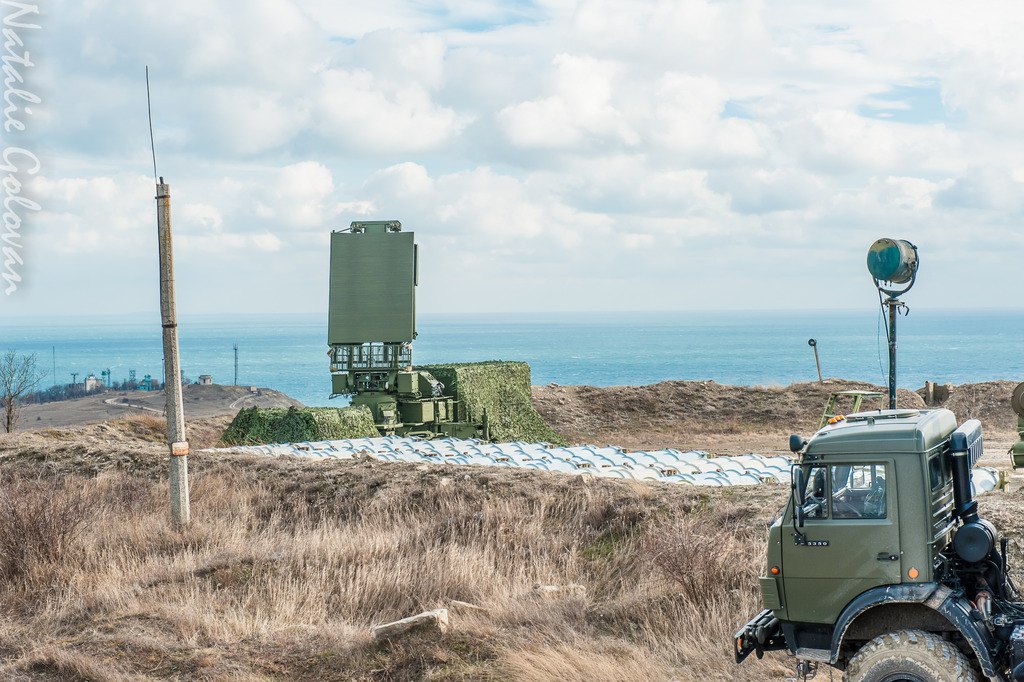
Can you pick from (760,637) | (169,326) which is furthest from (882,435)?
(169,326)

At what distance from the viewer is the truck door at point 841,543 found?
6.89 metres

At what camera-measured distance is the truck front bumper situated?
24.4 feet

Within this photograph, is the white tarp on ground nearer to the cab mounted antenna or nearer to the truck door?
the cab mounted antenna

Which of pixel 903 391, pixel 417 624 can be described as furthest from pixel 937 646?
pixel 903 391

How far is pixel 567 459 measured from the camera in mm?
19375

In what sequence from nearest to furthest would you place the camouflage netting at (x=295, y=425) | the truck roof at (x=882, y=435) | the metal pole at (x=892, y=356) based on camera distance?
the truck roof at (x=882, y=435)
the metal pole at (x=892, y=356)
the camouflage netting at (x=295, y=425)

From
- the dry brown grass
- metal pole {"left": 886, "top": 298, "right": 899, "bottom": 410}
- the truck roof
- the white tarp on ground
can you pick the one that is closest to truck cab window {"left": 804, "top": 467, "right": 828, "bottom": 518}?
the truck roof

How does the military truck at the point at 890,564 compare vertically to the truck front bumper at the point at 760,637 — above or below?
A: above

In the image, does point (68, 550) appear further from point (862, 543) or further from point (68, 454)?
point (862, 543)

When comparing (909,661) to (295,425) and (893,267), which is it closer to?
(893,267)

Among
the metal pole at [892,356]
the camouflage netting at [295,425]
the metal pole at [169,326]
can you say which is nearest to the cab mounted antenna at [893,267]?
the metal pole at [892,356]

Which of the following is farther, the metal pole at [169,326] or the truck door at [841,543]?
the metal pole at [169,326]

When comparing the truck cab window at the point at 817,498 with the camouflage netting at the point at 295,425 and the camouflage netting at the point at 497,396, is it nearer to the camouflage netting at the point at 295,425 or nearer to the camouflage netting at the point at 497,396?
the camouflage netting at the point at 295,425

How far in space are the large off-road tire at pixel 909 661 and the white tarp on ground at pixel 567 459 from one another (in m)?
8.13
